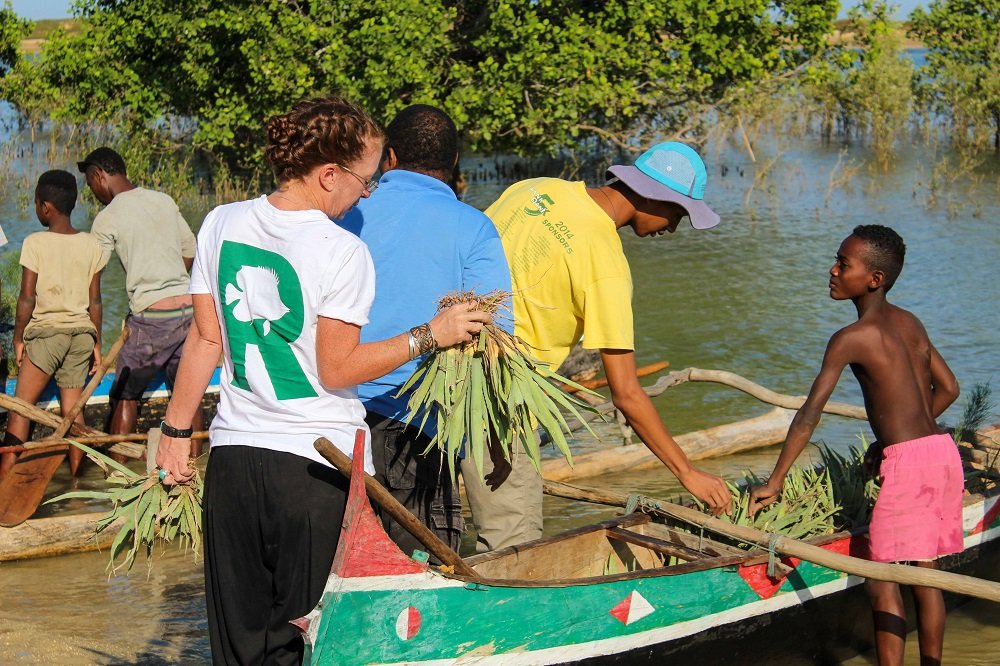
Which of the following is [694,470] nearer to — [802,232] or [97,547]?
[97,547]

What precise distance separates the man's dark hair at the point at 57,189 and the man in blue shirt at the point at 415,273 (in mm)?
3668

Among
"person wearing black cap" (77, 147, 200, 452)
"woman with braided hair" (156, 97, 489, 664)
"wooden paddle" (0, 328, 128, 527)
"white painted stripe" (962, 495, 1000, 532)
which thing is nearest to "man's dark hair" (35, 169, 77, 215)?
"person wearing black cap" (77, 147, 200, 452)

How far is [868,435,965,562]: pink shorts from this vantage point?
4.41 meters

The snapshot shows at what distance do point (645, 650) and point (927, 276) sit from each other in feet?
35.6

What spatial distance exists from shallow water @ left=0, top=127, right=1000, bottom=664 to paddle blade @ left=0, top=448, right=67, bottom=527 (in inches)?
10.6

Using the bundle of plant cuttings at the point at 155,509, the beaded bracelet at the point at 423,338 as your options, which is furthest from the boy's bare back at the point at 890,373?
the bundle of plant cuttings at the point at 155,509

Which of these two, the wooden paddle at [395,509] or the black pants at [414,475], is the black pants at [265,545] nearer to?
the wooden paddle at [395,509]

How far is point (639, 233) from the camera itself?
434 cm

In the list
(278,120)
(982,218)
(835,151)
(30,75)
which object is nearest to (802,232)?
(982,218)

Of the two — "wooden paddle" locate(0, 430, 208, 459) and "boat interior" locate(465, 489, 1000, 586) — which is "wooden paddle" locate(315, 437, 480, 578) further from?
"wooden paddle" locate(0, 430, 208, 459)

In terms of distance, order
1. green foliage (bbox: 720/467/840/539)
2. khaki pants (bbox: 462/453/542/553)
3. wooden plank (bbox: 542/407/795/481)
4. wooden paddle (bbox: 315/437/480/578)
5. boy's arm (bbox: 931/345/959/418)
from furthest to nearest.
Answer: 1. wooden plank (bbox: 542/407/795/481)
2. green foliage (bbox: 720/467/840/539)
3. boy's arm (bbox: 931/345/959/418)
4. khaki pants (bbox: 462/453/542/553)
5. wooden paddle (bbox: 315/437/480/578)

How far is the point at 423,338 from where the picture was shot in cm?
314

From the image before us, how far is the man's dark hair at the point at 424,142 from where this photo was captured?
3.84 m

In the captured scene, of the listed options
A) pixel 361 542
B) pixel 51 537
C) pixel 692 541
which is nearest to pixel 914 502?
pixel 692 541
